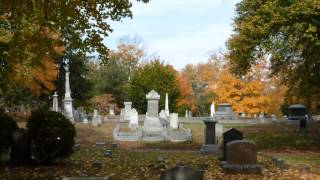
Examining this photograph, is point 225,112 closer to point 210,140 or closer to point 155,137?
point 155,137

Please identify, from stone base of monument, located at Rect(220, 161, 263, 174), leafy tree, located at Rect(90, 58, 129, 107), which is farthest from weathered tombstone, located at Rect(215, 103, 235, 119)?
stone base of monument, located at Rect(220, 161, 263, 174)

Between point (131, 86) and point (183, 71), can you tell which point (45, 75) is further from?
point (183, 71)

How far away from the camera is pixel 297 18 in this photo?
64.1ft

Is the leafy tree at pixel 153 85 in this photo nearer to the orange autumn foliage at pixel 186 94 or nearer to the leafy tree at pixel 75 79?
the orange autumn foliage at pixel 186 94

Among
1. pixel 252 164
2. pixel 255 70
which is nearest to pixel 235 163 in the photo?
pixel 252 164

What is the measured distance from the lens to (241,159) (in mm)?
14328

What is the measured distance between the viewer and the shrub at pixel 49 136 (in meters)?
14.7

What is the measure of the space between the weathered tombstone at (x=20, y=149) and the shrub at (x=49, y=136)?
0.84 feet

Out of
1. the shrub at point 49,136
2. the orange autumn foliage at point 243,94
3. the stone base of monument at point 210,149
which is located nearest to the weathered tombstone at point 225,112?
the orange autumn foliage at point 243,94

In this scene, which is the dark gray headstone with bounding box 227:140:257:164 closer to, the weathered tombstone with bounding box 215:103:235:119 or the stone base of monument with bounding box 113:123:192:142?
the stone base of monument with bounding box 113:123:192:142

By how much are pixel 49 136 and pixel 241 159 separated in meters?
5.95

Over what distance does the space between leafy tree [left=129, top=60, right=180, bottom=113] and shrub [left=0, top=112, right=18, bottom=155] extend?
5059 centimetres

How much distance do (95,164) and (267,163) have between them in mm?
5957

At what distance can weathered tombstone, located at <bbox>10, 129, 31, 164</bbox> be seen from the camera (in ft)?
49.5
